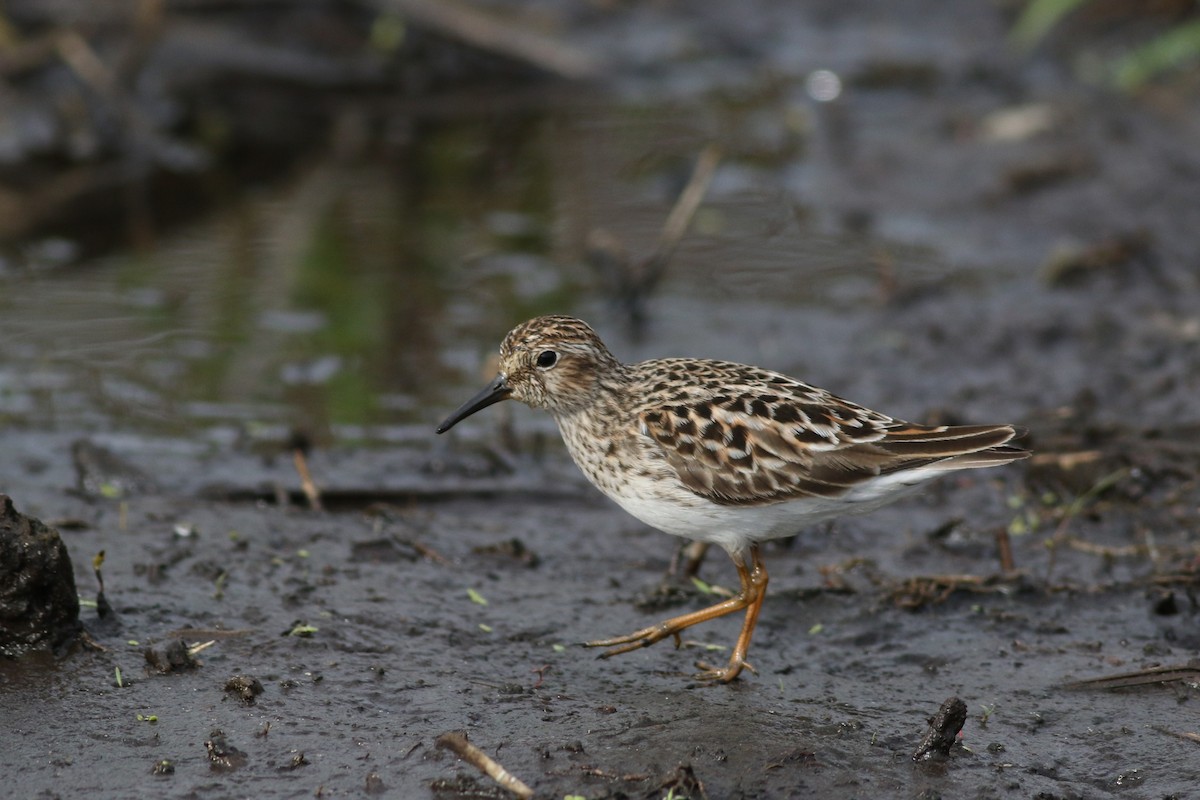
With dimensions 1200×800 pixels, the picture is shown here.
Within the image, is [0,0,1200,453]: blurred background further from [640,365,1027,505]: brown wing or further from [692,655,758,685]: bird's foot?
[692,655,758,685]: bird's foot

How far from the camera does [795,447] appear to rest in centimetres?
583

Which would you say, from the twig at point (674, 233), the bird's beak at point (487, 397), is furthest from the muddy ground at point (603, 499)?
the bird's beak at point (487, 397)

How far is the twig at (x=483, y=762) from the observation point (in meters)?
4.75

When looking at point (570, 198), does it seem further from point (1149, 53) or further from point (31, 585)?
point (31, 585)

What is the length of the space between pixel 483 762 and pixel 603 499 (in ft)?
11.5

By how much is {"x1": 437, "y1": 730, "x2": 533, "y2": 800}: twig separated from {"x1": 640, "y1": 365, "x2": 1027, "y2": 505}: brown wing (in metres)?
1.49

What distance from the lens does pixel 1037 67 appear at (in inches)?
587

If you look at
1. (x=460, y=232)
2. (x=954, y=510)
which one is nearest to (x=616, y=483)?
(x=954, y=510)

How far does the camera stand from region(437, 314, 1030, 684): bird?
579 centimetres

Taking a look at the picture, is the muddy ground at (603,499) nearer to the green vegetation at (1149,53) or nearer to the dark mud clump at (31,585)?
the dark mud clump at (31,585)

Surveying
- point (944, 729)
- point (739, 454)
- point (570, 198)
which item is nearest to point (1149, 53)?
point (570, 198)

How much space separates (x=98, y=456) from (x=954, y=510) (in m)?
4.72

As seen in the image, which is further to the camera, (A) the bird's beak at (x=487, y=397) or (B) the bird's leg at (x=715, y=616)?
(A) the bird's beak at (x=487, y=397)

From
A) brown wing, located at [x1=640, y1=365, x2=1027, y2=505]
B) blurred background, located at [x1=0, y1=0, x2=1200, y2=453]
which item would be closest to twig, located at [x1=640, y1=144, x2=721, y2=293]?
blurred background, located at [x1=0, y1=0, x2=1200, y2=453]
